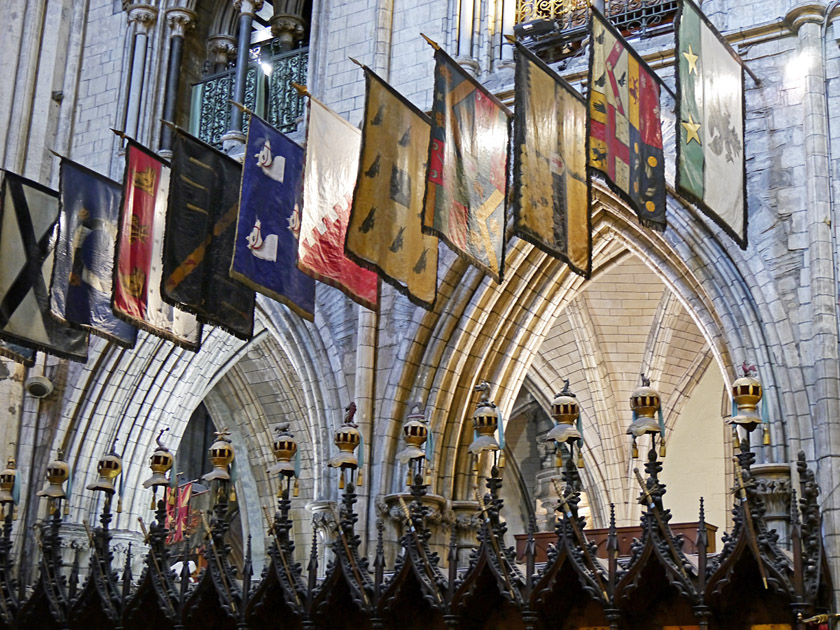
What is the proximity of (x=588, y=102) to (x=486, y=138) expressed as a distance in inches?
47.1

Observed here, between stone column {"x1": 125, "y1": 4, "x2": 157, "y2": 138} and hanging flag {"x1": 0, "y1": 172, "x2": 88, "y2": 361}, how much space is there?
10.3ft

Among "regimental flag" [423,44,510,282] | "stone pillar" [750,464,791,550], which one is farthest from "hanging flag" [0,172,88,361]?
"stone pillar" [750,464,791,550]

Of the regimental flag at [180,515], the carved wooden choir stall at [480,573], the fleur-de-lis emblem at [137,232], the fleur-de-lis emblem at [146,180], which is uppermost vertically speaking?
the fleur-de-lis emblem at [146,180]

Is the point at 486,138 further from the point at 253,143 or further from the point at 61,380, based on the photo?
the point at 61,380

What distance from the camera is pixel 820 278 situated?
11875mm

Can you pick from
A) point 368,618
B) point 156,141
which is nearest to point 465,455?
point 368,618

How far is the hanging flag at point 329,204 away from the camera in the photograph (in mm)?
12219

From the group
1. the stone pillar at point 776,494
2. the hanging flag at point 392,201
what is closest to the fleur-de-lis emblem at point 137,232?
the hanging flag at point 392,201

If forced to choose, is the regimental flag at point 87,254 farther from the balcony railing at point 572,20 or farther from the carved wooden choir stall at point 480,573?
the balcony railing at point 572,20

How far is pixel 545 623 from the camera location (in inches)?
471

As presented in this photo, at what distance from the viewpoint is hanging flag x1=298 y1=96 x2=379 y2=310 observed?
1222 cm

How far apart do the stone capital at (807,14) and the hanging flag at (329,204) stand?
417cm

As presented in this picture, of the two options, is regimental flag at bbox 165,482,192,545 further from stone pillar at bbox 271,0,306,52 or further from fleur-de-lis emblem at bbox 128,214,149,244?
fleur-de-lis emblem at bbox 128,214,149,244

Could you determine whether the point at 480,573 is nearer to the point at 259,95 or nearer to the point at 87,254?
the point at 87,254
